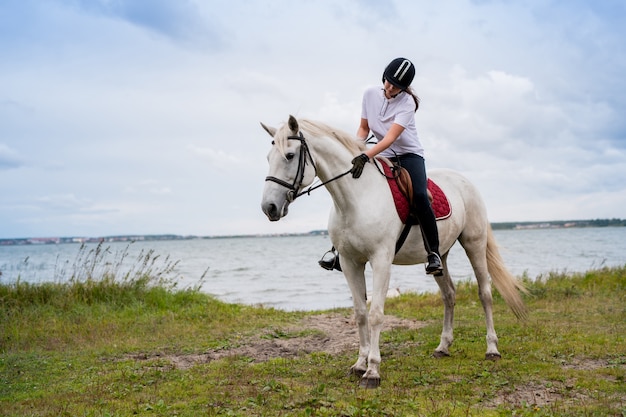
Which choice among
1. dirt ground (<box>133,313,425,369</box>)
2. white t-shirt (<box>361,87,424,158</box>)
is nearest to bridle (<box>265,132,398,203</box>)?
white t-shirt (<box>361,87,424,158</box>)

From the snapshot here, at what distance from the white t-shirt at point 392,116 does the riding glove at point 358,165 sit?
0.61 metres

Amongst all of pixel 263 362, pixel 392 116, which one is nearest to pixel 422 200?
pixel 392 116

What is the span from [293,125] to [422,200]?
174cm

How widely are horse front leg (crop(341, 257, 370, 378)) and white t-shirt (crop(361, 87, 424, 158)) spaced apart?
144cm

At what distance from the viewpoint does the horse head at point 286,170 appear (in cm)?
499

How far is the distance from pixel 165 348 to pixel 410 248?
4233 millimetres

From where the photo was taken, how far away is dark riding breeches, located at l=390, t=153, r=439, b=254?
5.97 metres

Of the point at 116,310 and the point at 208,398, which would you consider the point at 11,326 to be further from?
the point at 208,398

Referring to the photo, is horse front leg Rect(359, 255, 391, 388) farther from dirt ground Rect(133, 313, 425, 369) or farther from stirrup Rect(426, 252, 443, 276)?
dirt ground Rect(133, 313, 425, 369)

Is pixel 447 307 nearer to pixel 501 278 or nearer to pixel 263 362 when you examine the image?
pixel 501 278

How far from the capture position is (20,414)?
503 cm

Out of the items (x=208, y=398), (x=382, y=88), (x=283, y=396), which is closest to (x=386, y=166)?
(x=382, y=88)

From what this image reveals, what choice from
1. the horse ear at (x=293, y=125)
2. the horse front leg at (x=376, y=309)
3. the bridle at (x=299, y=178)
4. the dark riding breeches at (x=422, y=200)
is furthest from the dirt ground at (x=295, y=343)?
the horse ear at (x=293, y=125)

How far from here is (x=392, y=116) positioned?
5992mm
